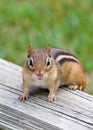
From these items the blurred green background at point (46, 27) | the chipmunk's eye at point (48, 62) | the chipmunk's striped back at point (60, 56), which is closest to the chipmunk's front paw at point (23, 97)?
the chipmunk's eye at point (48, 62)

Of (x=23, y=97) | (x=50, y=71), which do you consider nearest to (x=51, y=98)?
(x=23, y=97)

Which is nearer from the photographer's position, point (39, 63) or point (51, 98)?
point (51, 98)

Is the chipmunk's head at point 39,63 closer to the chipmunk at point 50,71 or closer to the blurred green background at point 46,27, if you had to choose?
the chipmunk at point 50,71

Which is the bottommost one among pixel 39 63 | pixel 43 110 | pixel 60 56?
pixel 43 110

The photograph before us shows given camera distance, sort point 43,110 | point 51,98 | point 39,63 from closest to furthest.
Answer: point 43,110 < point 51,98 < point 39,63

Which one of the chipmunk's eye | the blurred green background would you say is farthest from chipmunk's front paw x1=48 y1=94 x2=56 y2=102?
the blurred green background

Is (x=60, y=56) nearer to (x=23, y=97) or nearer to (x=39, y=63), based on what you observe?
(x=39, y=63)

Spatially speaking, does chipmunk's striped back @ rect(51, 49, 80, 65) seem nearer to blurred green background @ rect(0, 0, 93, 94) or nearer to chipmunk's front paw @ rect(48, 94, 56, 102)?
chipmunk's front paw @ rect(48, 94, 56, 102)

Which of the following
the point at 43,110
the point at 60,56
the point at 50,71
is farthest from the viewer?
the point at 60,56
